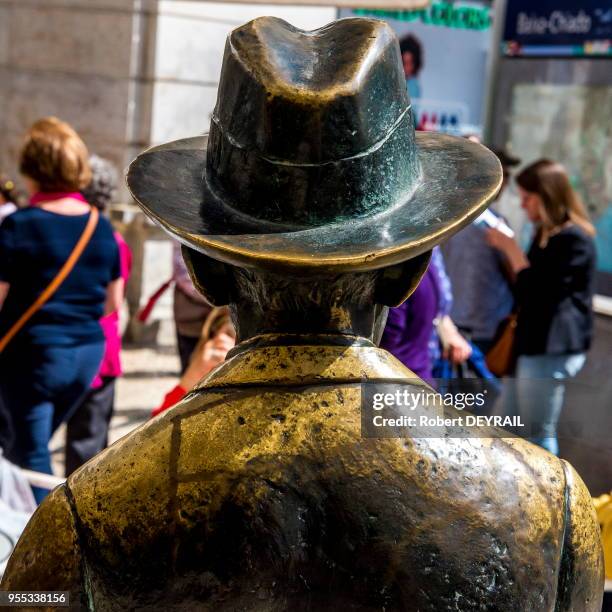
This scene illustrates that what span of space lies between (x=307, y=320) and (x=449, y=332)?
355cm

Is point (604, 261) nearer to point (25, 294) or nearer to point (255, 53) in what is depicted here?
point (25, 294)

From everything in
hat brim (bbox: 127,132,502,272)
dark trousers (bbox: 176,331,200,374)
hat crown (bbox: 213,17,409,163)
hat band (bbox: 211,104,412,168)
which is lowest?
dark trousers (bbox: 176,331,200,374)

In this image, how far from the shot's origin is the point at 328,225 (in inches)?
58.2

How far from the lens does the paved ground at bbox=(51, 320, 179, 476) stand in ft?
21.1

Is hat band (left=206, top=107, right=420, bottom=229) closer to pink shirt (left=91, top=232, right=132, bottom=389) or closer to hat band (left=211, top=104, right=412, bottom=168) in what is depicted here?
hat band (left=211, top=104, right=412, bottom=168)

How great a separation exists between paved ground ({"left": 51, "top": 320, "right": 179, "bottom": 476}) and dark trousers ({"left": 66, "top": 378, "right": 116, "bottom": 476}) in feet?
2.36

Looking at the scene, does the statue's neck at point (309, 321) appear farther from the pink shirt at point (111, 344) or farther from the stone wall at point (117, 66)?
the stone wall at point (117, 66)

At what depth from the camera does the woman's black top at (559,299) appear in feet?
17.8

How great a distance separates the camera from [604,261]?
8625mm

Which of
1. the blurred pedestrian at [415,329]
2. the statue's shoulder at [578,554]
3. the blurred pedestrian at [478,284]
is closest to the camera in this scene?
the statue's shoulder at [578,554]

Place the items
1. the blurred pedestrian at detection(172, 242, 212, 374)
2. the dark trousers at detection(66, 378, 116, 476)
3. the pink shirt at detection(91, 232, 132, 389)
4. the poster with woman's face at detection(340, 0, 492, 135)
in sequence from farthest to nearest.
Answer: the poster with woman's face at detection(340, 0, 492, 135) < the blurred pedestrian at detection(172, 242, 212, 374) < the dark trousers at detection(66, 378, 116, 476) < the pink shirt at detection(91, 232, 132, 389)

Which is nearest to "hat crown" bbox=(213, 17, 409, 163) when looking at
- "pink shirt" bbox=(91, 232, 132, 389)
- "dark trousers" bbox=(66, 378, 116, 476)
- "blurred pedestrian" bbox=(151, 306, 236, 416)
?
"blurred pedestrian" bbox=(151, 306, 236, 416)

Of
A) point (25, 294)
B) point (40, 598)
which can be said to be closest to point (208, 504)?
point (40, 598)

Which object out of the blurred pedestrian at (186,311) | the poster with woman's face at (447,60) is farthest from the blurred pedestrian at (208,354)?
the poster with woman's face at (447,60)
